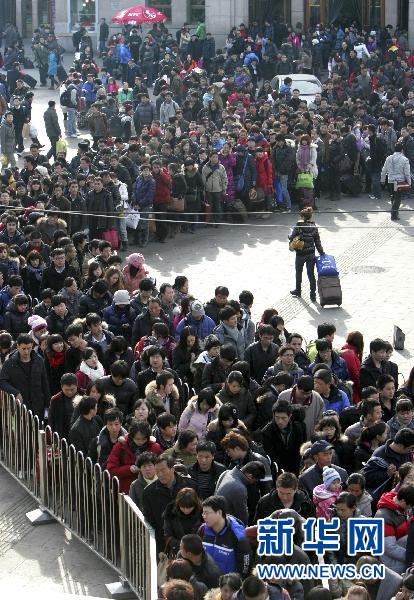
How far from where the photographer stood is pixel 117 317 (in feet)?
54.9

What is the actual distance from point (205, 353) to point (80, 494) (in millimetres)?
2449

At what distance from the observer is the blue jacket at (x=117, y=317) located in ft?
54.7

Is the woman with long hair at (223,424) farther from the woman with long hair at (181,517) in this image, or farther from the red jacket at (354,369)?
the red jacket at (354,369)

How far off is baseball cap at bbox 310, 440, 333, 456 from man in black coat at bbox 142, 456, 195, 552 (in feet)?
3.54

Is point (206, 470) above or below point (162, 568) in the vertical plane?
above

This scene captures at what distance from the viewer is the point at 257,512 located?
1127cm

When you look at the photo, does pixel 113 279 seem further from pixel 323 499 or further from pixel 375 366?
pixel 323 499

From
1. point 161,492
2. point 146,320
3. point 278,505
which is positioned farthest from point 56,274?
point 278,505

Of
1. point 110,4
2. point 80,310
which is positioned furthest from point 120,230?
point 110,4

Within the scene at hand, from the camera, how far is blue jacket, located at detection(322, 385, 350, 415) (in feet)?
45.7

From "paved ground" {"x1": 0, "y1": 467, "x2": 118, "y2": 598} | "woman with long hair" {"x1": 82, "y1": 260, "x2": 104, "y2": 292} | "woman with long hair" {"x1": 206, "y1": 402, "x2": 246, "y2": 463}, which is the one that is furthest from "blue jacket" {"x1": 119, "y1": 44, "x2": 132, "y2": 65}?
"woman with long hair" {"x1": 206, "y1": 402, "x2": 246, "y2": 463}

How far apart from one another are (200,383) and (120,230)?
957 centimetres

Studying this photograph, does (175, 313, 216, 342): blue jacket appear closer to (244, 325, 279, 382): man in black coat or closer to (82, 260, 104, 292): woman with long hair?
(244, 325, 279, 382): man in black coat

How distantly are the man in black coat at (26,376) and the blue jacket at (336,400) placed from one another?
2.81 m
